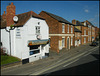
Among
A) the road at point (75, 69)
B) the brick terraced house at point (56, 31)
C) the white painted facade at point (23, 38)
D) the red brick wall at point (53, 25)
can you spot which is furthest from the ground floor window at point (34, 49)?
the red brick wall at point (53, 25)

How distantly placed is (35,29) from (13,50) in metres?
4.56

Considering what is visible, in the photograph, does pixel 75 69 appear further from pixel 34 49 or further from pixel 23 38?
pixel 23 38

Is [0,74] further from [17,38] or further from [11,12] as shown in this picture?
[11,12]

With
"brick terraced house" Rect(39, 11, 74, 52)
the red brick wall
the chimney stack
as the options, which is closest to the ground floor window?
the chimney stack

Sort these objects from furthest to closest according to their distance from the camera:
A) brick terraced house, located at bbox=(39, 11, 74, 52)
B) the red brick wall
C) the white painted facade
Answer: the red brick wall, brick terraced house, located at bbox=(39, 11, 74, 52), the white painted facade

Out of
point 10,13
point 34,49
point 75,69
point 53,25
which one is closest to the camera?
point 75,69

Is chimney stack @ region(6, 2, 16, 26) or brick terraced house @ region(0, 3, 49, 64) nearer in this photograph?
brick terraced house @ region(0, 3, 49, 64)

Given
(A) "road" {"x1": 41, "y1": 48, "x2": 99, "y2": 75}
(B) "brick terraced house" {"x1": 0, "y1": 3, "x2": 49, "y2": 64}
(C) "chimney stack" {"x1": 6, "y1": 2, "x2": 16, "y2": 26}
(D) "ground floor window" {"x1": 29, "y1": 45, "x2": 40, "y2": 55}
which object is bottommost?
(A) "road" {"x1": 41, "y1": 48, "x2": 99, "y2": 75}

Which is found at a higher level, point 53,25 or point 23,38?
point 53,25

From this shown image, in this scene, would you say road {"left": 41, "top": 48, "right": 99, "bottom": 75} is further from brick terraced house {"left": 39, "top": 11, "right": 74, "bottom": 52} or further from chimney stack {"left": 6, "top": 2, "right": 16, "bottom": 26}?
chimney stack {"left": 6, "top": 2, "right": 16, "bottom": 26}

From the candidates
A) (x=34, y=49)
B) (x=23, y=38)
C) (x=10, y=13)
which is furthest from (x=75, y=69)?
(x=10, y=13)

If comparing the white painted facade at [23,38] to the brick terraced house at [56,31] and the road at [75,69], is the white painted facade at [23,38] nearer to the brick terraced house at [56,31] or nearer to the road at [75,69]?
the road at [75,69]

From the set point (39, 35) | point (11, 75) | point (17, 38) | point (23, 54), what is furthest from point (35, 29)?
point (11, 75)

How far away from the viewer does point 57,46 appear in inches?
749
